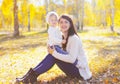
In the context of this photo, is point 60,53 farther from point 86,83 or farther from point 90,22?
point 90,22

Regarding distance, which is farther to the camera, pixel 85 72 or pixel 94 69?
pixel 94 69

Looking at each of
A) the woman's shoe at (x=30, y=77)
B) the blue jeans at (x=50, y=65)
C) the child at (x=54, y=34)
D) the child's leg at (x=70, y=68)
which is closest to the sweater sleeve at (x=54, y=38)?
the child at (x=54, y=34)

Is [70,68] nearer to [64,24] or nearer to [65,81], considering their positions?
[65,81]

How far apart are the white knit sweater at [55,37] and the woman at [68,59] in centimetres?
19

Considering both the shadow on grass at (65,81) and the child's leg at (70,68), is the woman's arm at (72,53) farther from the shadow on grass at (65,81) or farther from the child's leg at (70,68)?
the shadow on grass at (65,81)

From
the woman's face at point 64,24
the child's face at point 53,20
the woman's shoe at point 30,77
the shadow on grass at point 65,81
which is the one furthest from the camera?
the child's face at point 53,20

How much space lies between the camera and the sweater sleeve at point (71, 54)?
27.6 ft

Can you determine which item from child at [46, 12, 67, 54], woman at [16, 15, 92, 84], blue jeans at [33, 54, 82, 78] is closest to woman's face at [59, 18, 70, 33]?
woman at [16, 15, 92, 84]

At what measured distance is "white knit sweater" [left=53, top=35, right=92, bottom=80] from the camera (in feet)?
27.6

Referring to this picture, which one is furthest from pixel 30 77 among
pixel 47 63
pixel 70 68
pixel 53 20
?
pixel 53 20

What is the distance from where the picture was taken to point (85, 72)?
8797 mm

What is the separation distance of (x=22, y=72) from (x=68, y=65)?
9.33ft

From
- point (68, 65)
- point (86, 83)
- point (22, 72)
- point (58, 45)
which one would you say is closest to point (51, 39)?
point (58, 45)

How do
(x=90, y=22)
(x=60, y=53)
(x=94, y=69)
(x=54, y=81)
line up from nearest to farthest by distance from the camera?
(x=60, y=53)
(x=54, y=81)
(x=94, y=69)
(x=90, y=22)
